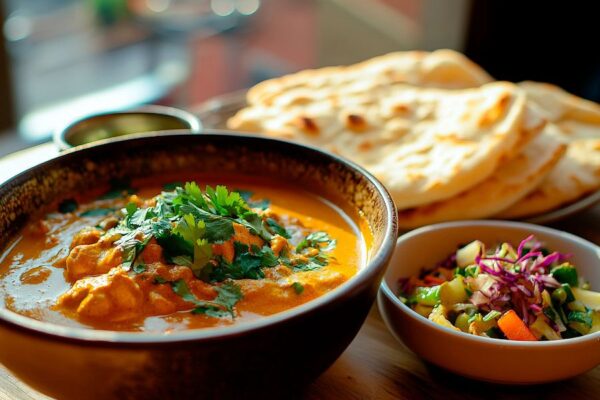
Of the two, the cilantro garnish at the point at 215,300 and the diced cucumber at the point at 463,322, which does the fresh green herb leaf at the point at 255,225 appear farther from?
the diced cucumber at the point at 463,322

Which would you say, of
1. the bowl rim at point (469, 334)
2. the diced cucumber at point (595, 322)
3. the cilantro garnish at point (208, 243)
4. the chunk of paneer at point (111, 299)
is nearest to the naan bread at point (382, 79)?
the bowl rim at point (469, 334)

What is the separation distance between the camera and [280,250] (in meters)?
1.79

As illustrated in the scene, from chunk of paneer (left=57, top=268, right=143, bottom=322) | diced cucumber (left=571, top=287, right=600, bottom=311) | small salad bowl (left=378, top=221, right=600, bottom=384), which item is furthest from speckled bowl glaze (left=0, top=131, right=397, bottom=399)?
diced cucumber (left=571, top=287, right=600, bottom=311)

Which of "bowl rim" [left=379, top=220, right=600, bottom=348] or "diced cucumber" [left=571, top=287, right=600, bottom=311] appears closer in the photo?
"bowl rim" [left=379, top=220, right=600, bottom=348]

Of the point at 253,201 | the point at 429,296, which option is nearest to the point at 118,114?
the point at 253,201

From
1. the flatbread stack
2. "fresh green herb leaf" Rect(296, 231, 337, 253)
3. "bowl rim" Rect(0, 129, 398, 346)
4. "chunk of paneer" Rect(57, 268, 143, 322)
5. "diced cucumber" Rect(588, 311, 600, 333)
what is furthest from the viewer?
the flatbread stack

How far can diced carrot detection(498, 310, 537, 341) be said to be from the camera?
66.2 inches

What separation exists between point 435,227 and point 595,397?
2.08 feet

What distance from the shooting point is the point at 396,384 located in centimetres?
175

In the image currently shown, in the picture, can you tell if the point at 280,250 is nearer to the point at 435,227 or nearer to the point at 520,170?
the point at 435,227

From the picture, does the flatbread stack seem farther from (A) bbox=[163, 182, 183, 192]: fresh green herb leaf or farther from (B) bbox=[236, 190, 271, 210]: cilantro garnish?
(A) bbox=[163, 182, 183, 192]: fresh green herb leaf

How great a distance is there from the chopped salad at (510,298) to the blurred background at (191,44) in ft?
12.5

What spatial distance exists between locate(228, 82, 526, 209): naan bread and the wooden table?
23.8 inches

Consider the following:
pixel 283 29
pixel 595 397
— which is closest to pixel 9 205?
pixel 595 397
